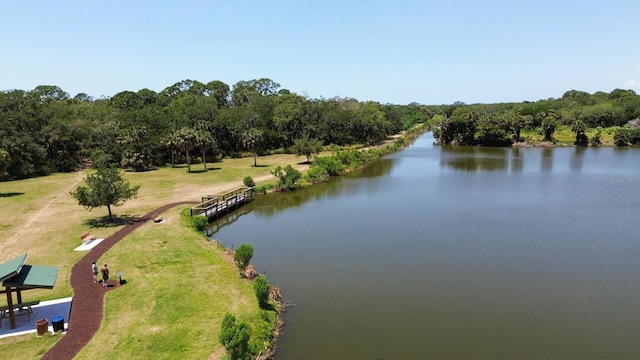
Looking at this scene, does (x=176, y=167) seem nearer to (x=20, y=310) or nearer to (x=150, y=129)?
(x=150, y=129)

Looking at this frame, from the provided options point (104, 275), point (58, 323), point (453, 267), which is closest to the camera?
point (58, 323)

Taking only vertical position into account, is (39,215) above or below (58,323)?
above

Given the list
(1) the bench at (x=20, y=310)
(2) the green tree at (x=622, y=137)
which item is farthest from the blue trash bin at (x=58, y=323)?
(2) the green tree at (x=622, y=137)

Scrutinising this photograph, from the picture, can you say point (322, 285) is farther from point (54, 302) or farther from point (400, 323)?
point (54, 302)

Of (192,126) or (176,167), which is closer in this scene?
(176,167)

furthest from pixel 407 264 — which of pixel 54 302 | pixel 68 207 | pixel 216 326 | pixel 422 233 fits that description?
pixel 68 207

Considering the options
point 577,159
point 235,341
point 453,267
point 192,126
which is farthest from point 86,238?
point 577,159
